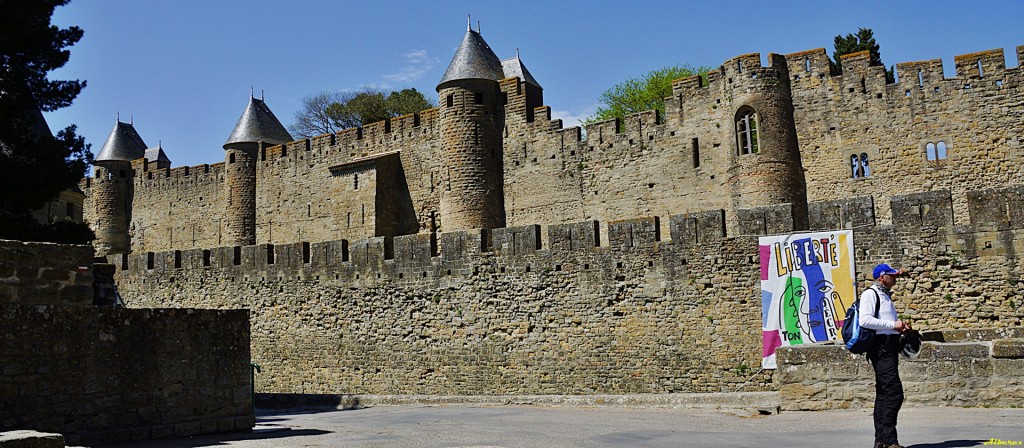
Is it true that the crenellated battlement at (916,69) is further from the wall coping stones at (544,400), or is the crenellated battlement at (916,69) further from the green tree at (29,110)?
the green tree at (29,110)

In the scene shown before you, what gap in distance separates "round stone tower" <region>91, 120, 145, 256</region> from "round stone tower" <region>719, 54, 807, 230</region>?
90.4ft

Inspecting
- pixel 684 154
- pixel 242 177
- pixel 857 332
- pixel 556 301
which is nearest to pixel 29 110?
pixel 556 301

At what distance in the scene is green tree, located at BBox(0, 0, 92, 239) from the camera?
19750 millimetres

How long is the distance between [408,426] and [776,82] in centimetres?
1665

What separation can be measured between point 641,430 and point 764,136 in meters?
16.1

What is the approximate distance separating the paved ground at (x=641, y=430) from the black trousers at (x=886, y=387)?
0.55m

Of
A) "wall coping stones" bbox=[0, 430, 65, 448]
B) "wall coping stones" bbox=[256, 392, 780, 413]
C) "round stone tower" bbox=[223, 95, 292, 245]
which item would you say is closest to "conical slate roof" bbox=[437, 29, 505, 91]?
"round stone tower" bbox=[223, 95, 292, 245]

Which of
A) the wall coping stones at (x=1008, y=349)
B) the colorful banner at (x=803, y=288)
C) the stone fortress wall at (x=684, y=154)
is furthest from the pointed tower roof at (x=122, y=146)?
the wall coping stones at (x=1008, y=349)

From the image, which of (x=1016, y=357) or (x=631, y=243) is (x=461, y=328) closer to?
(x=631, y=243)

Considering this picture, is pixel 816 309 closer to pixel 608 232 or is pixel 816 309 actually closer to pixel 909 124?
pixel 608 232

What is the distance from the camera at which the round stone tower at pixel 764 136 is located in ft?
80.3

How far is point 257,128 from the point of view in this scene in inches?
1476

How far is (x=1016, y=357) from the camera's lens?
386 inches

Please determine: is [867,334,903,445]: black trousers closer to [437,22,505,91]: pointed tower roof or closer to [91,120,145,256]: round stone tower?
[437,22,505,91]: pointed tower roof
